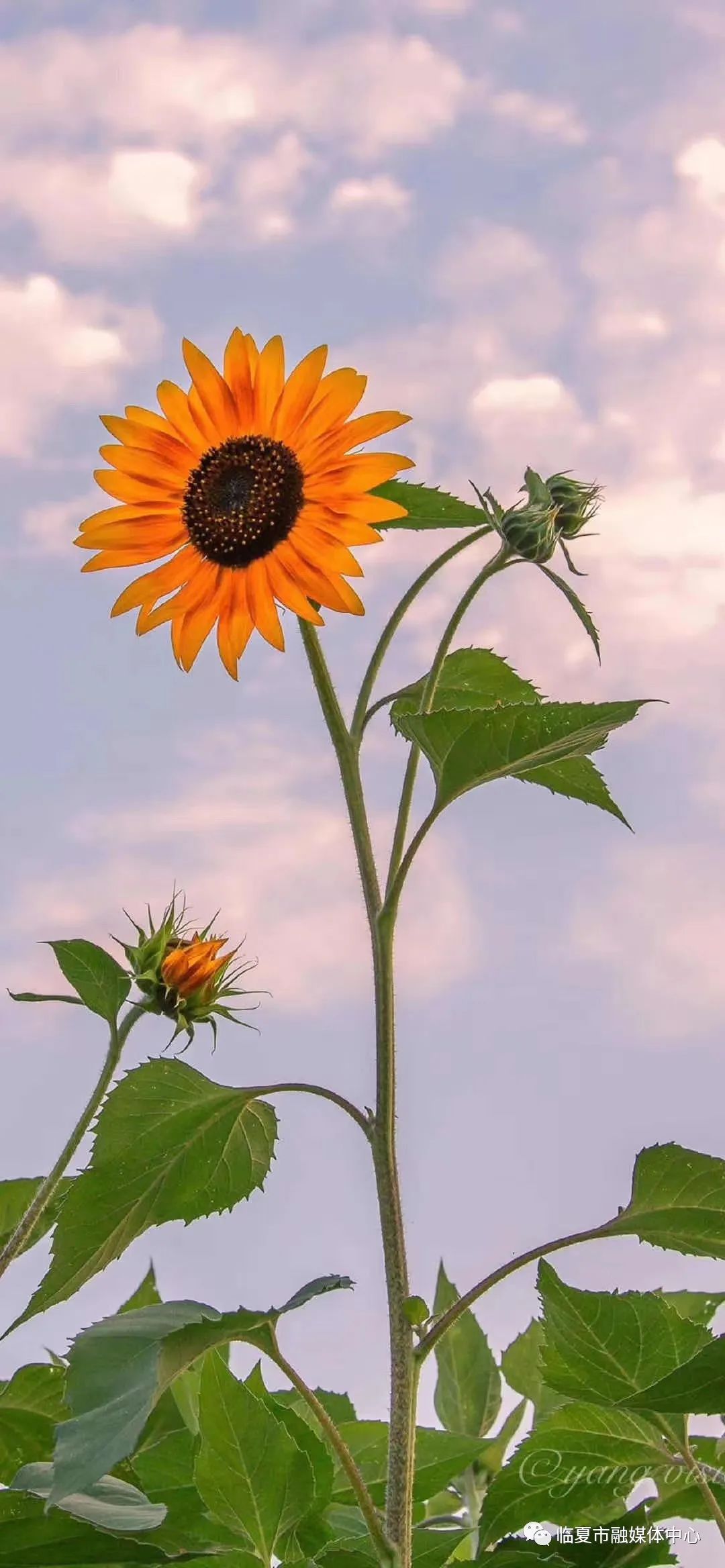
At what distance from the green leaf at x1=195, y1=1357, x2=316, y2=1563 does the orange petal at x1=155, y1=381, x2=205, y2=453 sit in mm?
743

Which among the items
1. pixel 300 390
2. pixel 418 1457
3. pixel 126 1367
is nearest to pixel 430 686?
pixel 300 390

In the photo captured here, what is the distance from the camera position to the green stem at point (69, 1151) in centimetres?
128

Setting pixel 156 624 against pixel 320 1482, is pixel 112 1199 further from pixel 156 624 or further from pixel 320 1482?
pixel 156 624

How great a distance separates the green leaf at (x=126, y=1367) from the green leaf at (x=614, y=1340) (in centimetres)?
21

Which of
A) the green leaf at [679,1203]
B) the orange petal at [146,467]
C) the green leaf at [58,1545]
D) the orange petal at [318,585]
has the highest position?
the orange petal at [146,467]

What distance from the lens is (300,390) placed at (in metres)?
1.24

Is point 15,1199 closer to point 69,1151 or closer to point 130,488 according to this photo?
point 69,1151

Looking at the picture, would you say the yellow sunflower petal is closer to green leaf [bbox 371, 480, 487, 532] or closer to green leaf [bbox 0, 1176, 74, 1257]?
green leaf [bbox 371, 480, 487, 532]

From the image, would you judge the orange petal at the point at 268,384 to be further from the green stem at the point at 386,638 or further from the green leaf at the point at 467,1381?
the green leaf at the point at 467,1381

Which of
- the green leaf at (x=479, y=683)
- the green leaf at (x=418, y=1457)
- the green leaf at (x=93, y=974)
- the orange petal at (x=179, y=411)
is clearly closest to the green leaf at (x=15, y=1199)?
the green leaf at (x=93, y=974)

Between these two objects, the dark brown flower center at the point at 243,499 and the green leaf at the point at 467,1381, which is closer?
the dark brown flower center at the point at 243,499

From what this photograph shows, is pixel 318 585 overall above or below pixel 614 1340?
above

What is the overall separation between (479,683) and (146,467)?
1.12ft

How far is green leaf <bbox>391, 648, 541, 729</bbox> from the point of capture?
1.32 metres
